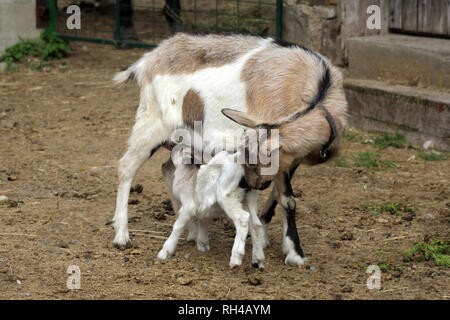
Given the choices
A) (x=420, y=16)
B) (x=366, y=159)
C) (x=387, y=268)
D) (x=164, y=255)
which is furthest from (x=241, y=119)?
(x=420, y=16)

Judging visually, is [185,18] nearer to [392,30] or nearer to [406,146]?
[392,30]

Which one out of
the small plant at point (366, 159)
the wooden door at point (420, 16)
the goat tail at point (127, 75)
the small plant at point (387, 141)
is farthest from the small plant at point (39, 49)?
the goat tail at point (127, 75)

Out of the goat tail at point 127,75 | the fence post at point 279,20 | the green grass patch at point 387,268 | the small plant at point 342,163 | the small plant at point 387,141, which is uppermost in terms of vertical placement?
the fence post at point 279,20

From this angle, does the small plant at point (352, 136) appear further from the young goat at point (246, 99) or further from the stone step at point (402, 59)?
the young goat at point (246, 99)

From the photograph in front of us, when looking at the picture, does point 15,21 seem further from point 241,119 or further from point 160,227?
point 241,119

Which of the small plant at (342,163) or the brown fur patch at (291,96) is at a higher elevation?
the brown fur patch at (291,96)

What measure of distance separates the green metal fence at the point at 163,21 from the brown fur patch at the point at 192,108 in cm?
369

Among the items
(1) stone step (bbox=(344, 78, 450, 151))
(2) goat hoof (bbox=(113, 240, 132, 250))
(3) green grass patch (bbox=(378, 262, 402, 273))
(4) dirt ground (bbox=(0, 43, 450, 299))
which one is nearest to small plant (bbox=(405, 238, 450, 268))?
(4) dirt ground (bbox=(0, 43, 450, 299))

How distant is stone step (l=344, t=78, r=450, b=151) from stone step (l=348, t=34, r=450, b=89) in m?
0.12

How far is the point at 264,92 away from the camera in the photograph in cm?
441

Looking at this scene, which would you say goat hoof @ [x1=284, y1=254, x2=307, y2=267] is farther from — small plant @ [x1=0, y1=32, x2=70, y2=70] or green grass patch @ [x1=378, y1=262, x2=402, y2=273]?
small plant @ [x1=0, y1=32, x2=70, y2=70]

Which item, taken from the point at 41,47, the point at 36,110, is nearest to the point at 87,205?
the point at 36,110

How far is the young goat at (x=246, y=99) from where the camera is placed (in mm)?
4129

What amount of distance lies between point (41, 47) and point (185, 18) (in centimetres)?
208
